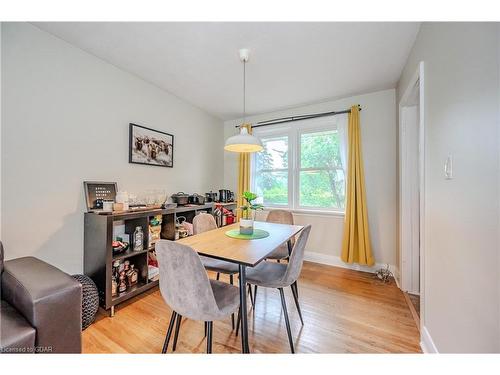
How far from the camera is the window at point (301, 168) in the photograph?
302cm

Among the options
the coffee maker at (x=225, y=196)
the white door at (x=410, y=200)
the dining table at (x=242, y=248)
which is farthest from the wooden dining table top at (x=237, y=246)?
the coffee maker at (x=225, y=196)

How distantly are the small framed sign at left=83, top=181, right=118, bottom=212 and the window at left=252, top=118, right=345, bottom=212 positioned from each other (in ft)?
7.02

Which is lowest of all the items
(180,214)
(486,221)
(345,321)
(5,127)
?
(345,321)

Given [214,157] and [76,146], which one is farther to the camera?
[214,157]

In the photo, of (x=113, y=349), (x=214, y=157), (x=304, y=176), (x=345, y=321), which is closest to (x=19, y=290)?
(x=113, y=349)

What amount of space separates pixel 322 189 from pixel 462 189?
207cm

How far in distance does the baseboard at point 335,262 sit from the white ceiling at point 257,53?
234 cm

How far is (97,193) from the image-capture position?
1953mm

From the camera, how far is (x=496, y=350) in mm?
803

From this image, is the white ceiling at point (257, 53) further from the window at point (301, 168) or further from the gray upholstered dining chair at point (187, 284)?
the gray upholstered dining chair at point (187, 284)

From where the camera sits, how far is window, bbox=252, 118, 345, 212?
302 cm

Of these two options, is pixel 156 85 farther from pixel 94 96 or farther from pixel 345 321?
pixel 345 321

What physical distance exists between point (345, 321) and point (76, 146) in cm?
287

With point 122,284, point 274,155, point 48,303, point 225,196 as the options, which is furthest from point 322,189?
point 48,303
